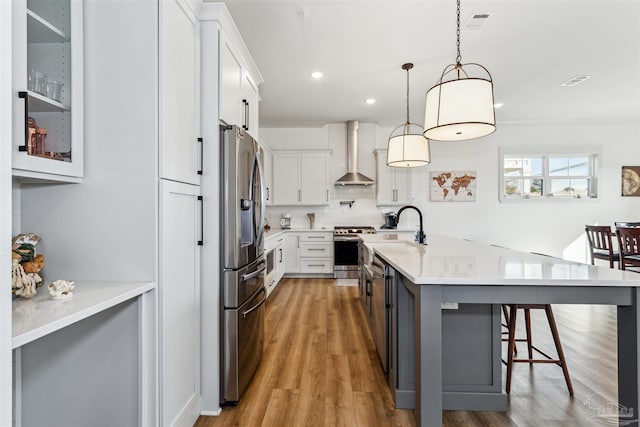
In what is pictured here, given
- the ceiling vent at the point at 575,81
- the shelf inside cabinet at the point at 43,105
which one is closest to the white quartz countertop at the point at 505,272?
the shelf inside cabinet at the point at 43,105

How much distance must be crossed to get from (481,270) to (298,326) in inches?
85.8

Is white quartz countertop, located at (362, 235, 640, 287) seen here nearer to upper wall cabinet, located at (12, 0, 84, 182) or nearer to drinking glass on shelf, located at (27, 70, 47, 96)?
upper wall cabinet, located at (12, 0, 84, 182)

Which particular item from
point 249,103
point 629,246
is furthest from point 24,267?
point 629,246

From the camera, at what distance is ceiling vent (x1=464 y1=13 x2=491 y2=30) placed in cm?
262

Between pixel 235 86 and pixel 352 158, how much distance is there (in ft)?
12.6

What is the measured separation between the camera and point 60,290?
1118mm

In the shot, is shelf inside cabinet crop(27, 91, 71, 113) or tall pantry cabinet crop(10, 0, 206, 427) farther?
tall pantry cabinet crop(10, 0, 206, 427)

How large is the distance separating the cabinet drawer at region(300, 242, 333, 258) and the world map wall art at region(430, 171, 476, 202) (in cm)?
215

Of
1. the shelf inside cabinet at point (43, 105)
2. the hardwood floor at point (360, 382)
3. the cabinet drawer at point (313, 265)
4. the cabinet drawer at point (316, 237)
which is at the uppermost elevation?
the shelf inside cabinet at point (43, 105)

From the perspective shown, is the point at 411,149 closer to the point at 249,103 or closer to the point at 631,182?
the point at 249,103

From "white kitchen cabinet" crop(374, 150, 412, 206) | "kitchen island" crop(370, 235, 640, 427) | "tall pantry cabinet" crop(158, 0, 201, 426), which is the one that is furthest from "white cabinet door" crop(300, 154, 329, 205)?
"kitchen island" crop(370, 235, 640, 427)

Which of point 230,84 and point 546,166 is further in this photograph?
point 546,166

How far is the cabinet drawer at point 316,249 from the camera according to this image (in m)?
5.56

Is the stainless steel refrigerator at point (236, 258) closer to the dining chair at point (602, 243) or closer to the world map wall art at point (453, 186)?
the dining chair at point (602, 243)
